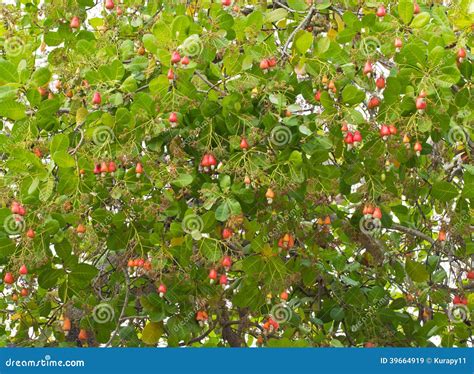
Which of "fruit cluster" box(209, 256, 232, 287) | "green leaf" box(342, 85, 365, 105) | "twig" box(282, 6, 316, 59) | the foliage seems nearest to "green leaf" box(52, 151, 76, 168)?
the foliage

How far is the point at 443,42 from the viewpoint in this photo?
10.5 feet

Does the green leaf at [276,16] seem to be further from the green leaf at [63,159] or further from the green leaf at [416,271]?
the green leaf at [416,271]

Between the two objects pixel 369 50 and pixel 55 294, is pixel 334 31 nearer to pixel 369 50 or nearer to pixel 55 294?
pixel 369 50

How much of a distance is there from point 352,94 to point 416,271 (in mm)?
1089

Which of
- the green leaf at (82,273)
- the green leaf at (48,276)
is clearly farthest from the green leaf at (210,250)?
the green leaf at (48,276)

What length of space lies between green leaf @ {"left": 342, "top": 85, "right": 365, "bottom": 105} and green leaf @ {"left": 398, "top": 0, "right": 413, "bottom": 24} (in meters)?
0.35

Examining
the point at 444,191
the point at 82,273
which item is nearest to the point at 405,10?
the point at 444,191

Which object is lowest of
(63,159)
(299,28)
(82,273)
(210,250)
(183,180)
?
(82,273)

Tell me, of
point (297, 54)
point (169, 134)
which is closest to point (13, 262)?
point (169, 134)

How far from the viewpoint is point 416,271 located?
3.92 metres

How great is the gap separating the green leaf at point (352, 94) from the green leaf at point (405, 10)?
0.35 m

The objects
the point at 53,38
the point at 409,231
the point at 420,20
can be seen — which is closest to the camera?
the point at 420,20

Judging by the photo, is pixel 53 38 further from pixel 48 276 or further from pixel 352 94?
pixel 352 94

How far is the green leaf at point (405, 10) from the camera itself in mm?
3229
